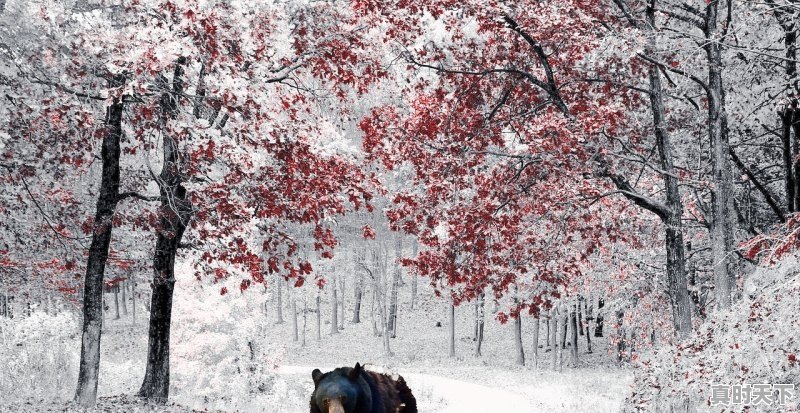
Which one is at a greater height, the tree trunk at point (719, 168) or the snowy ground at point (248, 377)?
the tree trunk at point (719, 168)

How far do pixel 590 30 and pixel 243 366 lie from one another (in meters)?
22.5

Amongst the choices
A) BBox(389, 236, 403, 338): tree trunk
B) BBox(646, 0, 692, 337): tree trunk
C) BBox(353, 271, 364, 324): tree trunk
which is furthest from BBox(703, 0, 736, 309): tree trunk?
BBox(353, 271, 364, 324): tree trunk

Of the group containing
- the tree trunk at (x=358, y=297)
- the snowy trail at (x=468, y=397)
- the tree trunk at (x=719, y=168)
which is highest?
the tree trunk at (x=719, y=168)

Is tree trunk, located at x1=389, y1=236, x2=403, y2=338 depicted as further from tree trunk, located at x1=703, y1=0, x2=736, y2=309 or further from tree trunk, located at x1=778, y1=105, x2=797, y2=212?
tree trunk, located at x1=703, y1=0, x2=736, y2=309

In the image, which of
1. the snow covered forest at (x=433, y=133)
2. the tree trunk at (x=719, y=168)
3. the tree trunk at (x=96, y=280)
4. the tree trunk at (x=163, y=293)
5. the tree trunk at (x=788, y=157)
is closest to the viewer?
the snow covered forest at (x=433, y=133)

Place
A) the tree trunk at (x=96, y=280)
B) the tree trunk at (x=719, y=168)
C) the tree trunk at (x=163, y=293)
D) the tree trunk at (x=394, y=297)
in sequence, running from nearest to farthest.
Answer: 1. the tree trunk at (x=719, y=168)
2. the tree trunk at (x=96, y=280)
3. the tree trunk at (x=163, y=293)
4. the tree trunk at (x=394, y=297)

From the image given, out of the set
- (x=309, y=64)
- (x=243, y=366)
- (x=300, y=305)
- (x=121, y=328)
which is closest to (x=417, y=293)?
(x=300, y=305)

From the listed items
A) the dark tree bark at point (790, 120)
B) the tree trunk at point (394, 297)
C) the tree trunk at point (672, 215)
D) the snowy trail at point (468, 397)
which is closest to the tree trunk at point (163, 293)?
the tree trunk at point (672, 215)

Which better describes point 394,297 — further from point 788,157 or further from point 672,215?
point 672,215

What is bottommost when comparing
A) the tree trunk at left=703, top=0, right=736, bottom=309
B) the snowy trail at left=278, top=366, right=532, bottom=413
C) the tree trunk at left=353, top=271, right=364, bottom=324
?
the snowy trail at left=278, top=366, right=532, bottom=413

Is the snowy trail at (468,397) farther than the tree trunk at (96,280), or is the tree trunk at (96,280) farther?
the snowy trail at (468,397)

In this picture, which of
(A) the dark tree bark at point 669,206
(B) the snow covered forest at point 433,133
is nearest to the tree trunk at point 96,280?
(B) the snow covered forest at point 433,133

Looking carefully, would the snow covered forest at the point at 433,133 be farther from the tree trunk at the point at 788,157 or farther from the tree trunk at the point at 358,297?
the tree trunk at the point at 358,297

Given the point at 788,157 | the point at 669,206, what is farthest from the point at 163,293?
the point at 788,157
